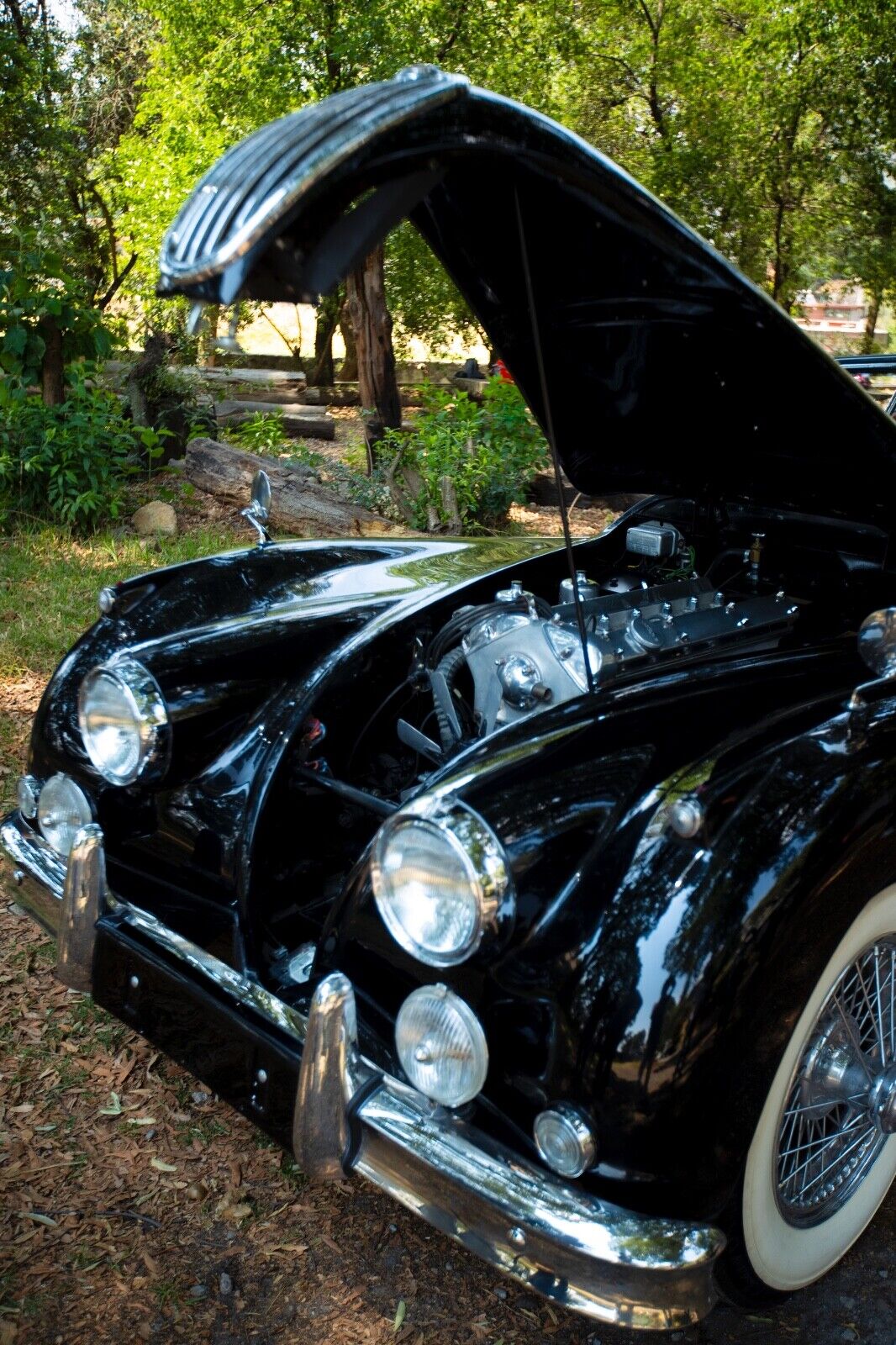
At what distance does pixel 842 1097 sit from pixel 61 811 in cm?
166

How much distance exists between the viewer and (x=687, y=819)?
5.67 feet

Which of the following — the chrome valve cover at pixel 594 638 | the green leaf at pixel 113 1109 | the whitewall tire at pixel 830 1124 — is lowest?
the green leaf at pixel 113 1109

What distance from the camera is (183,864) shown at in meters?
2.34

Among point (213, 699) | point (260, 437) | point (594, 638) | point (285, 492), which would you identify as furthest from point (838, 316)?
point (213, 699)

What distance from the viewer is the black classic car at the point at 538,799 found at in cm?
159

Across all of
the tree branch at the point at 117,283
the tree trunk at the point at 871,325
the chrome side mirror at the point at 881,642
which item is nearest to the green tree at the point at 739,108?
the tree trunk at the point at 871,325

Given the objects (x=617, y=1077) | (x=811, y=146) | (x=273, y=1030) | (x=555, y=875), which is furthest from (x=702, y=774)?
(x=811, y=146)

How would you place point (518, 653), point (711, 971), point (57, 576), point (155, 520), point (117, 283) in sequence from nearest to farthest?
point (711, 971), point (518, 653), point (57, 576), point (155, 520), point (117, 283)

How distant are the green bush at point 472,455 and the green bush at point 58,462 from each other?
189cm

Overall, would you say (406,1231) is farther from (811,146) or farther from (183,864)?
(811,146)

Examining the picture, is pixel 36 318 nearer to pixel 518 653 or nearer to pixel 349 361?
pixel 518 653

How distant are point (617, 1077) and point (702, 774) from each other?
529 millimetres

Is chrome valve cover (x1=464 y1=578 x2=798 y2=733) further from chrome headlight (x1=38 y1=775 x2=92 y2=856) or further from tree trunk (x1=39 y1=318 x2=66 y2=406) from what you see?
tree trunk (x1=39 y1=318 x2=66 y2=406)

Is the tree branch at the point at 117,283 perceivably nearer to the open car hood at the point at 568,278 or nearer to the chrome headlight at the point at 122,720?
the open car hood at the point at 568,278
